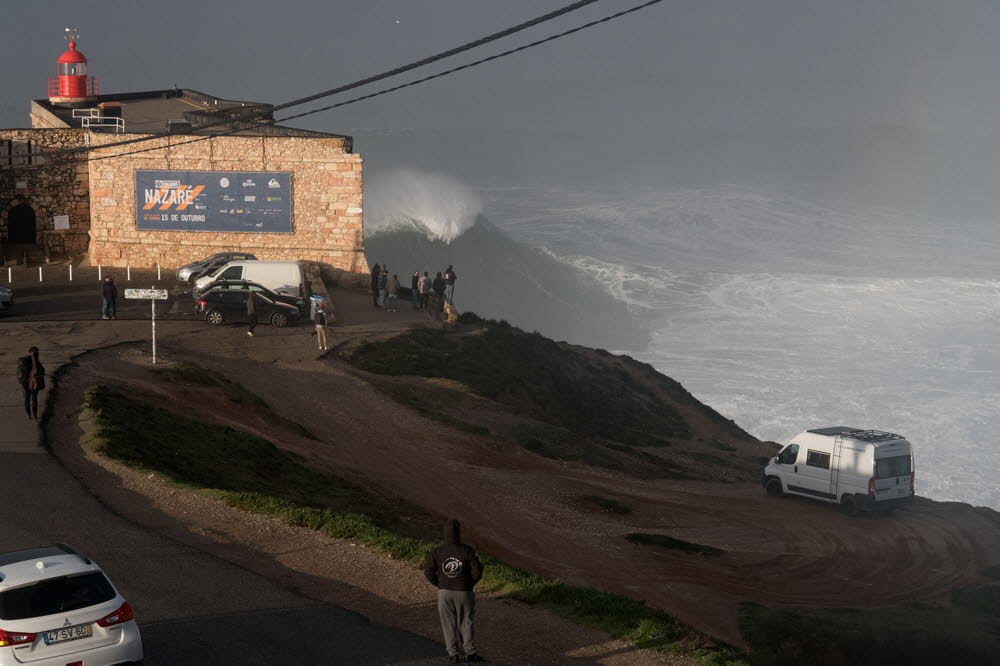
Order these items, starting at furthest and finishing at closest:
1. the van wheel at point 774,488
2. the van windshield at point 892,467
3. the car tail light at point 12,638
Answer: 1. the van wheel at point 774,488
2. the van windshield at point 892,467
3. the car tail light at point 12,638

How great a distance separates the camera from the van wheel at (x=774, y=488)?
83.5 feet

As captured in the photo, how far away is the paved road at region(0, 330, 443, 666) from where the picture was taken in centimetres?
1001

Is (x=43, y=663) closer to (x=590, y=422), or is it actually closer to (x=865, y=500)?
(x=865, y=500)

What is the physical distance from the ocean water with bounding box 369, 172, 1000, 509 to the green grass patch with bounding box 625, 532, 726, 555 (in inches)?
856

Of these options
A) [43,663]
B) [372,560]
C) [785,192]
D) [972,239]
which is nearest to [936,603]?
[372,560]

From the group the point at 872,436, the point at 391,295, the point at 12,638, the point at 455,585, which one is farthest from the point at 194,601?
the point at 391,295

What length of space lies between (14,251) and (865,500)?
119ft

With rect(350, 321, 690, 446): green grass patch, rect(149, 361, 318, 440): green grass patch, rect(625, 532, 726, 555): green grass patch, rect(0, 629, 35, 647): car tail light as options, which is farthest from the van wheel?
rect(0, 629, 35, 647): car tail light

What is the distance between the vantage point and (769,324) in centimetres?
7194

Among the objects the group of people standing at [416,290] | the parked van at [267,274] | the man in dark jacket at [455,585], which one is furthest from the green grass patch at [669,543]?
the group of people standing at [416,290]

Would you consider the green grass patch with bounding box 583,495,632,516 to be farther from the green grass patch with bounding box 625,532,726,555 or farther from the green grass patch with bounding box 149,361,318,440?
the green grass patch with bounding box 149,361,318,440

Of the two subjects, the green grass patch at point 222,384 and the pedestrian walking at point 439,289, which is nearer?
the green grass patch at point 222,384

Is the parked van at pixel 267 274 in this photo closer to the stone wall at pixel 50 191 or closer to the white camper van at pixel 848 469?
the stone wall at pixel 50 191

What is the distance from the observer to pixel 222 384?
993 inches
